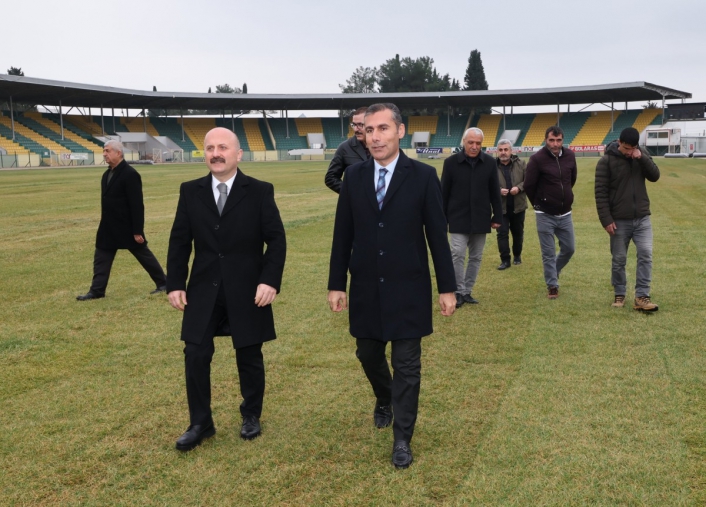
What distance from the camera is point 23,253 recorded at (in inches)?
459

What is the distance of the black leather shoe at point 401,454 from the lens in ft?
12.5

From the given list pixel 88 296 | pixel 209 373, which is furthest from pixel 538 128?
pixel 209 373

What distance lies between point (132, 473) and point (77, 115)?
66.3m

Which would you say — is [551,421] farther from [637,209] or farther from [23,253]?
[23,253]

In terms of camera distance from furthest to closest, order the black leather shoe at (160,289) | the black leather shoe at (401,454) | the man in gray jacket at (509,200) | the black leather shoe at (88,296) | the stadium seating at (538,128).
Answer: the stadium seating at (538,128) → the man in gray jacket at (509,200) → the black leather shoe at (160,289) → the black leather shoe at (88,296) → the black leather shoe at (401,454)

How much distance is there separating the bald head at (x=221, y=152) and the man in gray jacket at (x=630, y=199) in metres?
4.61

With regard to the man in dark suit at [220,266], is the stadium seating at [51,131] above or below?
above

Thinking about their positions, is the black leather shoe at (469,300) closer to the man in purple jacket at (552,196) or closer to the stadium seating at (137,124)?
the man in purple jacket at (552,196)

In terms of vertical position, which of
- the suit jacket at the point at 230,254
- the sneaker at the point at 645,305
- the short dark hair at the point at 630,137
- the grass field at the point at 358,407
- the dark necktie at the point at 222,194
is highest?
the short dark hair at the point at 630,137

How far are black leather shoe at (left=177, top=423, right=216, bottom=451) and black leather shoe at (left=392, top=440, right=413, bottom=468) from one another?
1.17 meters

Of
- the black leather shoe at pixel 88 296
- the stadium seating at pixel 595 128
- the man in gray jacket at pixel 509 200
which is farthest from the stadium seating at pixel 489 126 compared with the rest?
the black leather shoe at pixel 88 296

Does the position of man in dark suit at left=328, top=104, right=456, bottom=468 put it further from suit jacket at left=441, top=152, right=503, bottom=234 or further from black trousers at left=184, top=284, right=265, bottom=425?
suit jacket at left=441, top=152, right=503, bottom=234

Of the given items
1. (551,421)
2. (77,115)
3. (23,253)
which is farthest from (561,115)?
(551,421)

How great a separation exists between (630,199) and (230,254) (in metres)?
4.85
